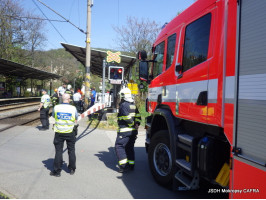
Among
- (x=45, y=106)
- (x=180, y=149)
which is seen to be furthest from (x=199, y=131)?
(x=45, y=106)

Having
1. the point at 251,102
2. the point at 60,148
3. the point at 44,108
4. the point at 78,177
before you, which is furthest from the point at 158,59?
the point at 44,108

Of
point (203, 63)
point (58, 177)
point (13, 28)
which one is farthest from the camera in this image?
point (13, 28)

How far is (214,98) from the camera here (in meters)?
3.00

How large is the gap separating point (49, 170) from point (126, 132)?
1.84 metres

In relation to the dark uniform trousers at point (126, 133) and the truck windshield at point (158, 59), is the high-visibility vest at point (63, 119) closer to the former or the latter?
the dark uniform trousers at point (126, 133)

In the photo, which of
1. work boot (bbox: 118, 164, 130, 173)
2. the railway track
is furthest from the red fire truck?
the railway track

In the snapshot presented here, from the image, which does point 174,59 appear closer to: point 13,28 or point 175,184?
point 175,184

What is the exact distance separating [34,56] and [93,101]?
32462 mm

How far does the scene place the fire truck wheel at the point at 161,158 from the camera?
4.28 meters

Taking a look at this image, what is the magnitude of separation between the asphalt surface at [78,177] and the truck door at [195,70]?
1.65 metres

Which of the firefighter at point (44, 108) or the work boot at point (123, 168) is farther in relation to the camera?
the firefighter at point (44, 108)

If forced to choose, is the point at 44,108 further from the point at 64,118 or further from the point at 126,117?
the point at 126,117

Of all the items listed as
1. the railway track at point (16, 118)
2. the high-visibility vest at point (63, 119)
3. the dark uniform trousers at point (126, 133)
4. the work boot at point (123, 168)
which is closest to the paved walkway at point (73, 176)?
the work boot at point (123, 168)

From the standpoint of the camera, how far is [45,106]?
10117 millimetres
